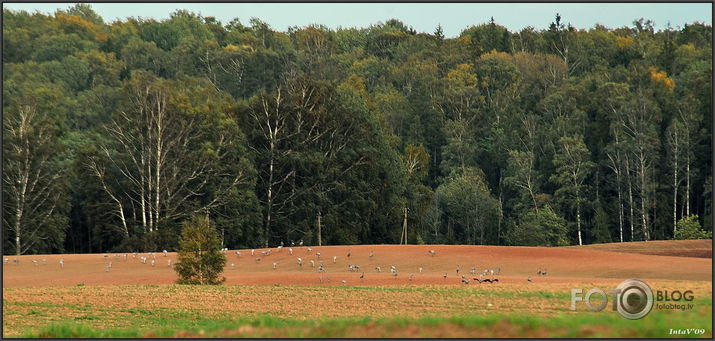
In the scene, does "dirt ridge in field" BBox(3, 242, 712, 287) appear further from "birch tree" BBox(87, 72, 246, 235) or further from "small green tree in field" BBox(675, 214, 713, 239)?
"small green tree in field" BBox(675, 214, 713, 239)

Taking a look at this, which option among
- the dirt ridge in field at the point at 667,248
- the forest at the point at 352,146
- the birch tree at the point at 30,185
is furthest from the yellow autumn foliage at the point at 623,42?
the birch tree at the point at 30,185

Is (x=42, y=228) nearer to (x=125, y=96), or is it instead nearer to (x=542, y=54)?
(x=125, y=96)

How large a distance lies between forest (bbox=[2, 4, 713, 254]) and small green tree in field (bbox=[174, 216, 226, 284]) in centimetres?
2512

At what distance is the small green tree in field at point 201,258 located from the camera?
133ft

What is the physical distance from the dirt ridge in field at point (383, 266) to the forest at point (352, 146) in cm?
1346

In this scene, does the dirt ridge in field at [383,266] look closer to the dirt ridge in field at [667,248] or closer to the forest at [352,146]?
the dirt ridge in field at [667,248]

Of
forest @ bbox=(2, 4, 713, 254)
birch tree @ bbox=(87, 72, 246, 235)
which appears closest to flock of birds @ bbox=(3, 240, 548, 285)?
forest @ bbox=(2, 4, 713, 254)

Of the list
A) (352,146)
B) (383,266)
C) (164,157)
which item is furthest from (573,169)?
(383,266)

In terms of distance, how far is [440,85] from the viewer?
→ 353ft

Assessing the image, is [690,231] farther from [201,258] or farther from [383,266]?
[201,258]

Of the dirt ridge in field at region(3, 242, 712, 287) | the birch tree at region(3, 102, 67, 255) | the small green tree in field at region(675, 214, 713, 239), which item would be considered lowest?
the dirt ridge in field at region(3, 242, 712, 287)

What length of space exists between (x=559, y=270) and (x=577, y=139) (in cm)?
4058

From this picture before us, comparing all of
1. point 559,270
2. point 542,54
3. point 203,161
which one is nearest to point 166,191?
point 203,161

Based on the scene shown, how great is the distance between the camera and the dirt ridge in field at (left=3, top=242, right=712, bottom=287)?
4397cm
